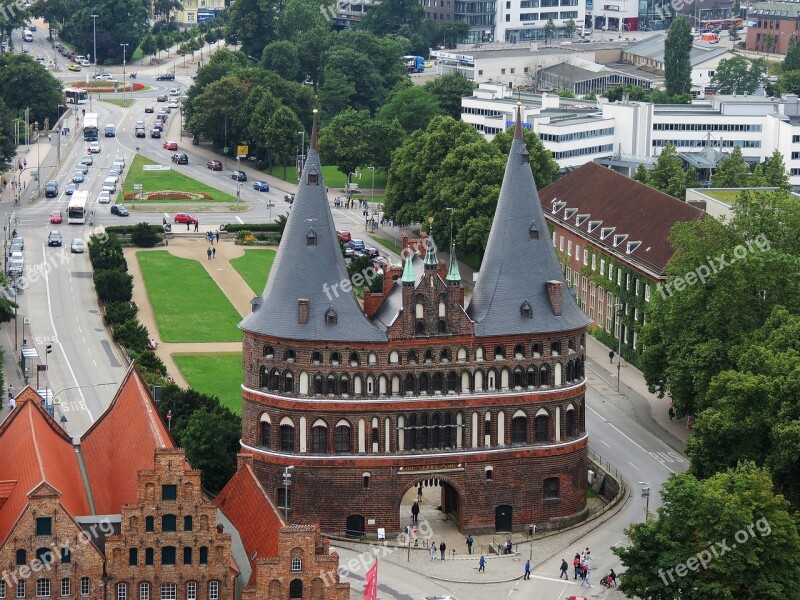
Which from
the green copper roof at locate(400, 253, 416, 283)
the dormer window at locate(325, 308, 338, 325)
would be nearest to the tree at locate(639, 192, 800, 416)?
the green copper roof at locate(400, 253, 416, 283)

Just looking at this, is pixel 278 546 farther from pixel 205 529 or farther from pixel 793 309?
pixel 793 309

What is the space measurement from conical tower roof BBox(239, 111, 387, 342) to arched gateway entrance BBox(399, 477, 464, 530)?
39.1 ft

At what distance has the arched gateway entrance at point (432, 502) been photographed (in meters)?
152

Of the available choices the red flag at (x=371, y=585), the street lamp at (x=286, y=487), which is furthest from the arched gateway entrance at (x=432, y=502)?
the red flag at (x=371, y=585)

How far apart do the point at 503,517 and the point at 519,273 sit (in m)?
16.8

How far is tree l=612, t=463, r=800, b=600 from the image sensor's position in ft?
431

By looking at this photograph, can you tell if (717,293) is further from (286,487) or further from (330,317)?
(286,487)

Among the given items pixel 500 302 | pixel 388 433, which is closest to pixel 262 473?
pixel 388 433

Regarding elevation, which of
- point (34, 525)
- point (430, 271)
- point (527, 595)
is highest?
point (430, 271)

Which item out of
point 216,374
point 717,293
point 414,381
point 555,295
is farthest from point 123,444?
point 216,374

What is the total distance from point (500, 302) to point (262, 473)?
19.8m

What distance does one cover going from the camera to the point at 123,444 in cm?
13675

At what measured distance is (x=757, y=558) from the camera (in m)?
131

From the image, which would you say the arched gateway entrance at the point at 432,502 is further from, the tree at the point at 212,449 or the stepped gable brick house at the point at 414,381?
the tree at the point at 212,449
